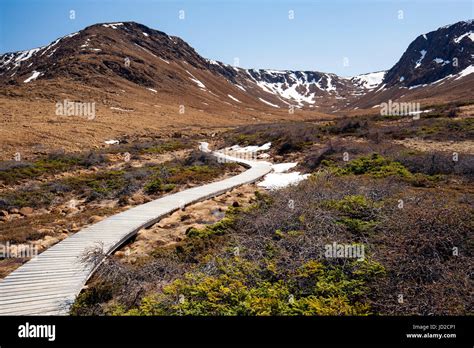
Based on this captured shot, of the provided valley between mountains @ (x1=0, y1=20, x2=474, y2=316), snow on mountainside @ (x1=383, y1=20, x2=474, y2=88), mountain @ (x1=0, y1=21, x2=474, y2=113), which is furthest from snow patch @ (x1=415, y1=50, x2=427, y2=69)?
valley between mountains @ (x1=0, y1=20, x2=474, y2=316)

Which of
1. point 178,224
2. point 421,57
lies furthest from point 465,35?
point 178,224

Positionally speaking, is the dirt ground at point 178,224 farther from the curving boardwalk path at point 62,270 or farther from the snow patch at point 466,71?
the snow patch at point 466,71

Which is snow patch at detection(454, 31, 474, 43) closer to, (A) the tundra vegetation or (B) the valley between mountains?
(B) the valley between mountains

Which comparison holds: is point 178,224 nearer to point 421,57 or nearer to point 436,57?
point 436,57

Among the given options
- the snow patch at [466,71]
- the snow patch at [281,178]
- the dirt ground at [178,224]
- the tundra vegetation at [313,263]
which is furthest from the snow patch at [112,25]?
the tundra vegetation at [313,263]

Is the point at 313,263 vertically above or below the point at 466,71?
below

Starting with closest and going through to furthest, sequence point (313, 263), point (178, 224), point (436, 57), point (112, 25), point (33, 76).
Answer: point (313, 263) < point (178, 224) < point (33, 76) < point (112, 25) < point (436, 57)
